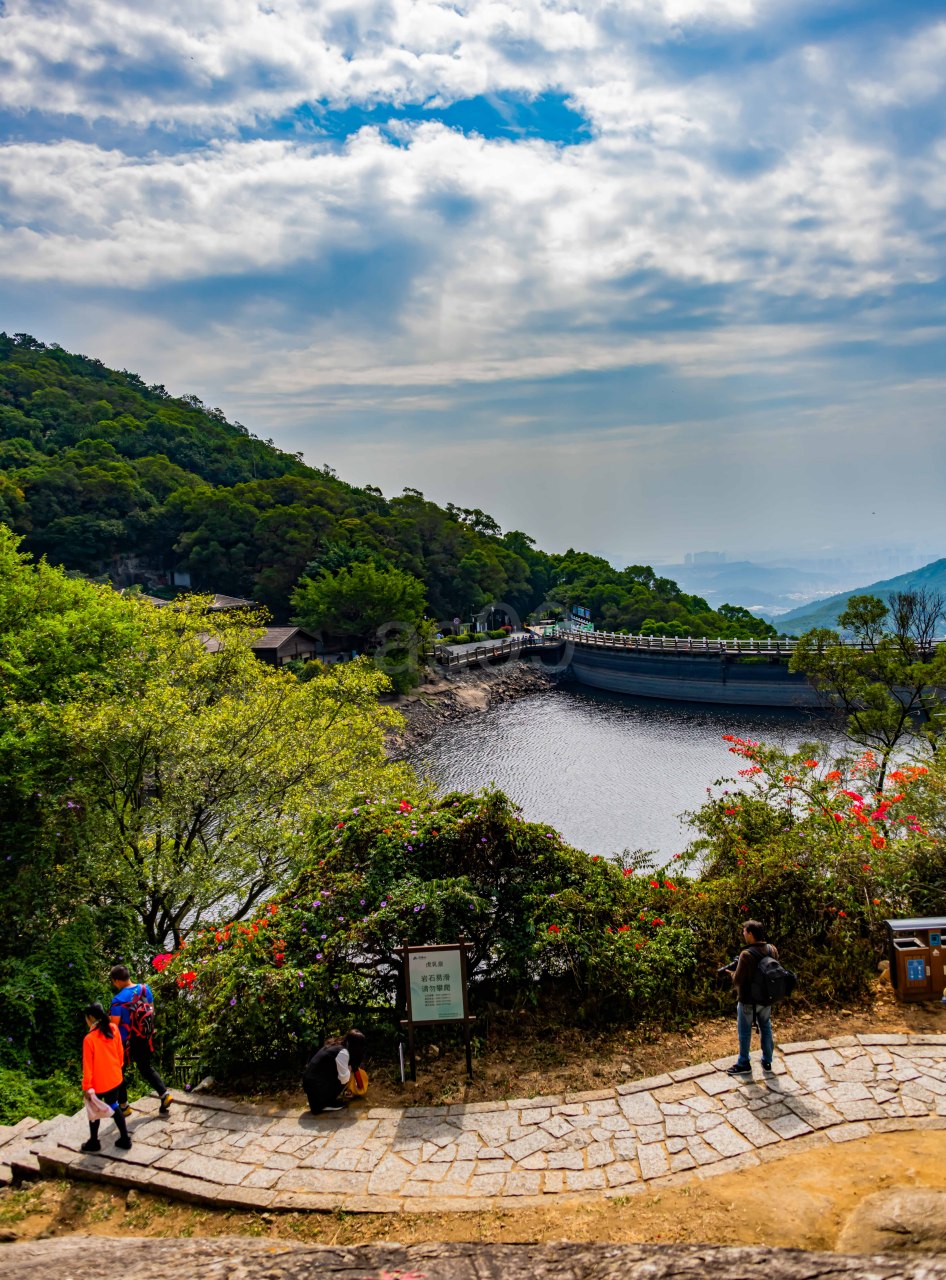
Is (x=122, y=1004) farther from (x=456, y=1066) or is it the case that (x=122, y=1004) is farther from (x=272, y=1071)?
(x=456, y=1066)

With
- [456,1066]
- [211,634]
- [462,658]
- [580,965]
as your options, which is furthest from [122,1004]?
[462,658]

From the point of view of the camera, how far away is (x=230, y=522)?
6962 cm

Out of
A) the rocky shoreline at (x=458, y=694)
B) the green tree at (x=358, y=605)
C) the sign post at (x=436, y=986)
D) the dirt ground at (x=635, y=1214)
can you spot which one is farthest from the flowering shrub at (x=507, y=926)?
the green tree at (x=358, y=605)

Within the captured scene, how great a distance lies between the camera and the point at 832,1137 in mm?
6906

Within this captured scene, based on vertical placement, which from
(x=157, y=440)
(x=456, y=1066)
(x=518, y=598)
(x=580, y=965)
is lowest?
(x=456, y=1066)

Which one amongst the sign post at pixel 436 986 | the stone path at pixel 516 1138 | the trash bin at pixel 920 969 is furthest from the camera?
the trash bin at pixel 920 969

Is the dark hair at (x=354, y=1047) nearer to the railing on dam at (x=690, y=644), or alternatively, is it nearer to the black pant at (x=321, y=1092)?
the black pant at (x=321, y=1092)

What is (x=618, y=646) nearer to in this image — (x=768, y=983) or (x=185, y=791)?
(x=185, y=791)

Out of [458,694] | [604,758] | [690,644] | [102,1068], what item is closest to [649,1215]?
[102,1068]

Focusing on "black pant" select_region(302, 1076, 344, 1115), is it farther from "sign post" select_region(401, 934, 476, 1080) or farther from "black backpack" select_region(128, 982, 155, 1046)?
"black backpack" select_region(128, 982, 155, 1046)

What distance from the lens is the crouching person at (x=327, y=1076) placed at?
789cm

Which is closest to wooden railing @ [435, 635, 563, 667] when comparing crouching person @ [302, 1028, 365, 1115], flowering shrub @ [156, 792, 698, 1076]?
flowering shrub @ [156, 792, 698, 1076]

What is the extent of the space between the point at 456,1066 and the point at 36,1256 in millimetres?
4363

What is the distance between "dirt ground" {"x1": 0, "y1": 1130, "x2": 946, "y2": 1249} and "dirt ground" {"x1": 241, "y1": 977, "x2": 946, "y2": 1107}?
1.74 metres
